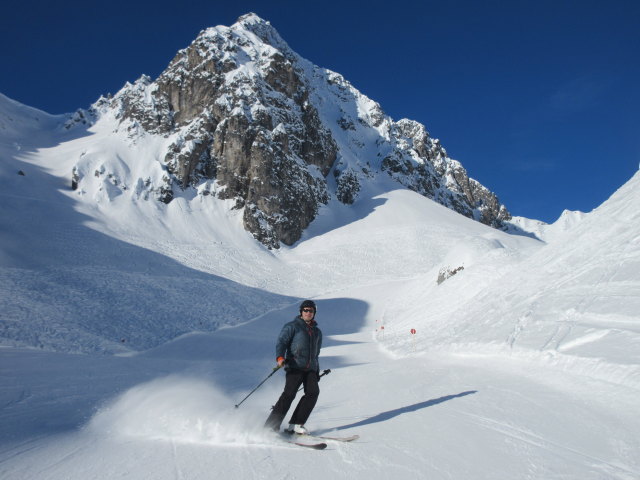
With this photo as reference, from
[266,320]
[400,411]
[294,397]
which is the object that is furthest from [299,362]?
[266,320]

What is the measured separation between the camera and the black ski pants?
5047 mm

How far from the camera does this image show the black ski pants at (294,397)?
5.05 m

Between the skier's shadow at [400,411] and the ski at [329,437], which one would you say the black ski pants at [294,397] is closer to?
the ski at [329,437]

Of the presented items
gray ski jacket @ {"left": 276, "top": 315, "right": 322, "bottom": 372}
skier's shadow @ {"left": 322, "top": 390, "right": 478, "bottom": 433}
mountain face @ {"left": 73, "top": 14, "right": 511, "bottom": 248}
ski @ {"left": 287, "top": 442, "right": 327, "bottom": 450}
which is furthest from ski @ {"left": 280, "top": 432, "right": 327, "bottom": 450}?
mountain face @ {"left": 73, "top": 14, "right": 511, "bottom": 248}

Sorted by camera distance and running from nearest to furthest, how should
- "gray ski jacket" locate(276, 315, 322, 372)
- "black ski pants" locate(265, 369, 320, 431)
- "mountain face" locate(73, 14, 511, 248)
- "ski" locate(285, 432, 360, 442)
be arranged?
"ski" locate(285, 432, 360, 442)
"black ski pants" locate(265, 369, 320, 431)
"gray ski jacket" locate(276, 315, 322, 372)
"mountain face" locate(73, 14, 511, 248)

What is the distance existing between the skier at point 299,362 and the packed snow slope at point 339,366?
42 centimetres

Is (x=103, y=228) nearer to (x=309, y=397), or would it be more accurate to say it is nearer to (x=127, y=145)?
(x=127, y=145)

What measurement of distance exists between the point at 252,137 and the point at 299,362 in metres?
68.0

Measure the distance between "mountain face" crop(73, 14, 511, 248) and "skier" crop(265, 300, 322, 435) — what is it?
5124 cm

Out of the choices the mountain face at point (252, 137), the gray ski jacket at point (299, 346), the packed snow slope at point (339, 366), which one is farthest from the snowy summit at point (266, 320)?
the gray ski jacket at point (299, 346)

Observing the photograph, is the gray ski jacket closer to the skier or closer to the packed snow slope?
the skier

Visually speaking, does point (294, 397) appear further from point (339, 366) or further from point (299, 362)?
point (339, 366)

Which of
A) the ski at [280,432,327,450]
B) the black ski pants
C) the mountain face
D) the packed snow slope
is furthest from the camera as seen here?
the mountain face

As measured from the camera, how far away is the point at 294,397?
521 centimetres
